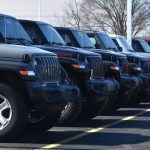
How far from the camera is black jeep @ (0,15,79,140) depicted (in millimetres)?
8812

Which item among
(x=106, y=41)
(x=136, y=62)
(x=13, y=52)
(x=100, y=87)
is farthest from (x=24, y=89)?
(x=106, y=41)

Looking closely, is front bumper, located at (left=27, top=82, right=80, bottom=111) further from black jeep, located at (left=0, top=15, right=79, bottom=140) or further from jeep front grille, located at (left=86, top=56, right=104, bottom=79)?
jeep front grille, located at (left=86, top=56, right=104, bottom=79)

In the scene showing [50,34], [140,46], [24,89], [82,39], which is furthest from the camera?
[140,46]

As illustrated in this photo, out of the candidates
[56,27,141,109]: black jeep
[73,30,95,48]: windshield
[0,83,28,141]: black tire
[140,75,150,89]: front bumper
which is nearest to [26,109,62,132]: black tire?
[0,83,28,141]: black tire

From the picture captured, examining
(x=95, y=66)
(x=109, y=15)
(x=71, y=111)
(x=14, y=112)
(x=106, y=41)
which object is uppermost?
(x=109, y=15)

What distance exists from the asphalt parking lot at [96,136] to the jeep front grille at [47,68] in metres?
0.98

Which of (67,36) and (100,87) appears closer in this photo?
(100,87)

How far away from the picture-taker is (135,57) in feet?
51.1

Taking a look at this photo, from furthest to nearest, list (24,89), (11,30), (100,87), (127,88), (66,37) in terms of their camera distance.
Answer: (66,37) → (127,88) → (100,87) → (11,30) → (24,89)

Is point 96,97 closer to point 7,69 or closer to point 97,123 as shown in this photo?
point 97,123

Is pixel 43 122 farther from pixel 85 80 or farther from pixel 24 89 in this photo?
pixel 85 80

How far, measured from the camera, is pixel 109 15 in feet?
135

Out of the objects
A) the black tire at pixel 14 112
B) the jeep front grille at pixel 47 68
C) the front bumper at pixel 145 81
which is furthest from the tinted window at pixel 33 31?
the front bumper at pixel 145 81

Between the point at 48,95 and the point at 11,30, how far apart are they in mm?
2371
